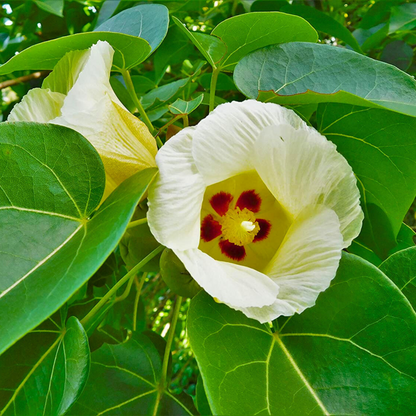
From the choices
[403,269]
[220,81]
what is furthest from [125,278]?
[220,81]

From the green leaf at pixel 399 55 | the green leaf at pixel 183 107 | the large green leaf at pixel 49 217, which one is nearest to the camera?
the large green leaf at pixel 49 217

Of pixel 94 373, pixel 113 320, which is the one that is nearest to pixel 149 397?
pixel 94 373

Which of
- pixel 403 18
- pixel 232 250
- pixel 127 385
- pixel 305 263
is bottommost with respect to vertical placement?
pixel 127 385

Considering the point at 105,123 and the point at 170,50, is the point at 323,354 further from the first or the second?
the point at 170,50

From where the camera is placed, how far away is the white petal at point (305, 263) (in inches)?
17.3

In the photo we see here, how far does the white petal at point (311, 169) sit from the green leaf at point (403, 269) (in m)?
0.11

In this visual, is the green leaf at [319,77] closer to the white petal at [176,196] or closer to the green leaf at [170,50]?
the white petal at [176,196]

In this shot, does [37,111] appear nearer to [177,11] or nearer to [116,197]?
[116,197]

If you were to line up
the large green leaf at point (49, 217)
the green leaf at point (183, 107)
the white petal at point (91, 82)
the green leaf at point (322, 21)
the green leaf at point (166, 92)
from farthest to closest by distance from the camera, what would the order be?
the green leaf at point (322, 21) → the green leaf at point (166, 92) → the green leaf at point (183, 107) → the white petal at point (91, 82) → the large green leaf at point (49, 217)

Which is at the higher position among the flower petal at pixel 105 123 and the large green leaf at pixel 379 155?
the flower petal at pixel 105 123

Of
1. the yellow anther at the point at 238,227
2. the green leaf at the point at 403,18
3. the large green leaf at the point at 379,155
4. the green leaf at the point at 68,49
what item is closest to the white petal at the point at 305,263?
the yellow anther at the point at 238,227

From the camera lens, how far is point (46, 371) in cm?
50

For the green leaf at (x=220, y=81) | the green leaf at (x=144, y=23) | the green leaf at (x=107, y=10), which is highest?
the green leaf at (x=144, y=23)

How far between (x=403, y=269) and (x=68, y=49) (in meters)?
0.51
